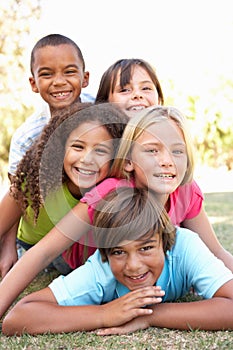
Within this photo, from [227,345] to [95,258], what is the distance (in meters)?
0.65

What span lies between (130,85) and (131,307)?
1312mm

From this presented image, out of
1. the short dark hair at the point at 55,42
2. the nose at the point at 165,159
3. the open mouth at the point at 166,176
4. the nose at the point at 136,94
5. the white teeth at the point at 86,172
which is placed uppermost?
the short dark hair at the point at 55,42

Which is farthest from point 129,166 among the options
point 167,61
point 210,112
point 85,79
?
point 167,61

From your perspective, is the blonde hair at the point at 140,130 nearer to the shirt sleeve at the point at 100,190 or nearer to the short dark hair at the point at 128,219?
the shirt sleeve at the point at 100,190

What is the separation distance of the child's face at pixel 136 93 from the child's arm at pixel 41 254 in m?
0.75

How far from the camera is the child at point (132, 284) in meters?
2.08

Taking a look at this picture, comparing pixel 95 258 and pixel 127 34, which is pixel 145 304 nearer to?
pixel 95 258

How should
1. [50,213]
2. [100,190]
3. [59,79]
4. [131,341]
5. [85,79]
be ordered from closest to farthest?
[131,341] → [100,190] → [50,213] → [59,79] → [85,79]

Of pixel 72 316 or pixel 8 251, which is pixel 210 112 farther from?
pixel 72 316

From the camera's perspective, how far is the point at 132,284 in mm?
2189

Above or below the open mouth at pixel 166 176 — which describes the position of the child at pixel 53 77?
above

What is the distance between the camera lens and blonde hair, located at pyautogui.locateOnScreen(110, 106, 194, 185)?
2424 millimetres

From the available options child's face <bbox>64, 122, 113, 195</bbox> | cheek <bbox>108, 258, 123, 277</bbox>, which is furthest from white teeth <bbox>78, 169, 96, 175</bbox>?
cheek <bbox>108, 258, 123, 277</bbox>

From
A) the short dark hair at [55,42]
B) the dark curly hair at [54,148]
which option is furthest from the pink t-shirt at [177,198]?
the short dark hair at [55,42]
